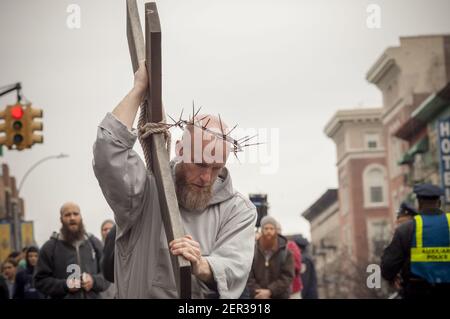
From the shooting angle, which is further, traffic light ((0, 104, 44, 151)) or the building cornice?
the building cornice

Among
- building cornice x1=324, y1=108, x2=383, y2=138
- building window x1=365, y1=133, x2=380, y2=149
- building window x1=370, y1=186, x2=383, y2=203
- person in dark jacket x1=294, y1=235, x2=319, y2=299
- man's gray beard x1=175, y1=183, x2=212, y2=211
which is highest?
building cornice x1=324, y1=108, x2=383, y2=138

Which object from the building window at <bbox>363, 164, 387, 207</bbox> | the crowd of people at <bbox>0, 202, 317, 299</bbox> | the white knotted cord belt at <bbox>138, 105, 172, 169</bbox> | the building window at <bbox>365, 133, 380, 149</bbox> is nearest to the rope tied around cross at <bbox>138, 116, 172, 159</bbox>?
the white knotted cord belt at <bbox>138, 105, 172, 169</bbox>

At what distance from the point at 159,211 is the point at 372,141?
116306 mm

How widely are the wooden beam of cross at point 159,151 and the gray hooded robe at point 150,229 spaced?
0.10m

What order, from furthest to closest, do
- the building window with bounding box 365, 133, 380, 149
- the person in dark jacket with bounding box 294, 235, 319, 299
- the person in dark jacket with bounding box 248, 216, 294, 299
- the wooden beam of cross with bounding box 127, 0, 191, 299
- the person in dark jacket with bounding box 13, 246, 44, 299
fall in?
the building window with bounding box 365, 133, 380, 149 → the person in dark jacket with bounding box 294, 235, 319, 299 → the person in dark jacket with bounding box 13, 246, 44, 299 → the person in dark jacket with bounding box 248, 216, 294, 299 → the wooden beam of cross with bounding box 127, 0, 191, 299

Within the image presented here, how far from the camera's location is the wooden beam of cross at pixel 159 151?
4191 millimetres

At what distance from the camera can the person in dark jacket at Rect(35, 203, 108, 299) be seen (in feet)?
36.0

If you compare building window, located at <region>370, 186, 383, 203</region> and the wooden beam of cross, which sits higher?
building window, located at <region>370, 186, 383, 203</region>

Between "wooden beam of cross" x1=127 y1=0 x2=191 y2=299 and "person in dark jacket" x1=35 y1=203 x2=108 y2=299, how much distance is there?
619cm

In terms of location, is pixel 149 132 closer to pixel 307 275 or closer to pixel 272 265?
pixel 272 265

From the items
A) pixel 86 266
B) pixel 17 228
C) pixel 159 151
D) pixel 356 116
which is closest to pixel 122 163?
pixel 159 151

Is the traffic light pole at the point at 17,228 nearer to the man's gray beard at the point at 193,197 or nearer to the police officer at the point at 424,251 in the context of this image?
the police officer at the point at 424,251

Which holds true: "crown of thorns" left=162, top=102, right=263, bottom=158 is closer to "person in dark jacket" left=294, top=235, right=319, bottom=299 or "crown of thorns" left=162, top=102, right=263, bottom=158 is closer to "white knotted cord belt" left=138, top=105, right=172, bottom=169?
"white knotted cord belt" left=138, top=105, right=172, bottom=169

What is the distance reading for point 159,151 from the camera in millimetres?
4672
